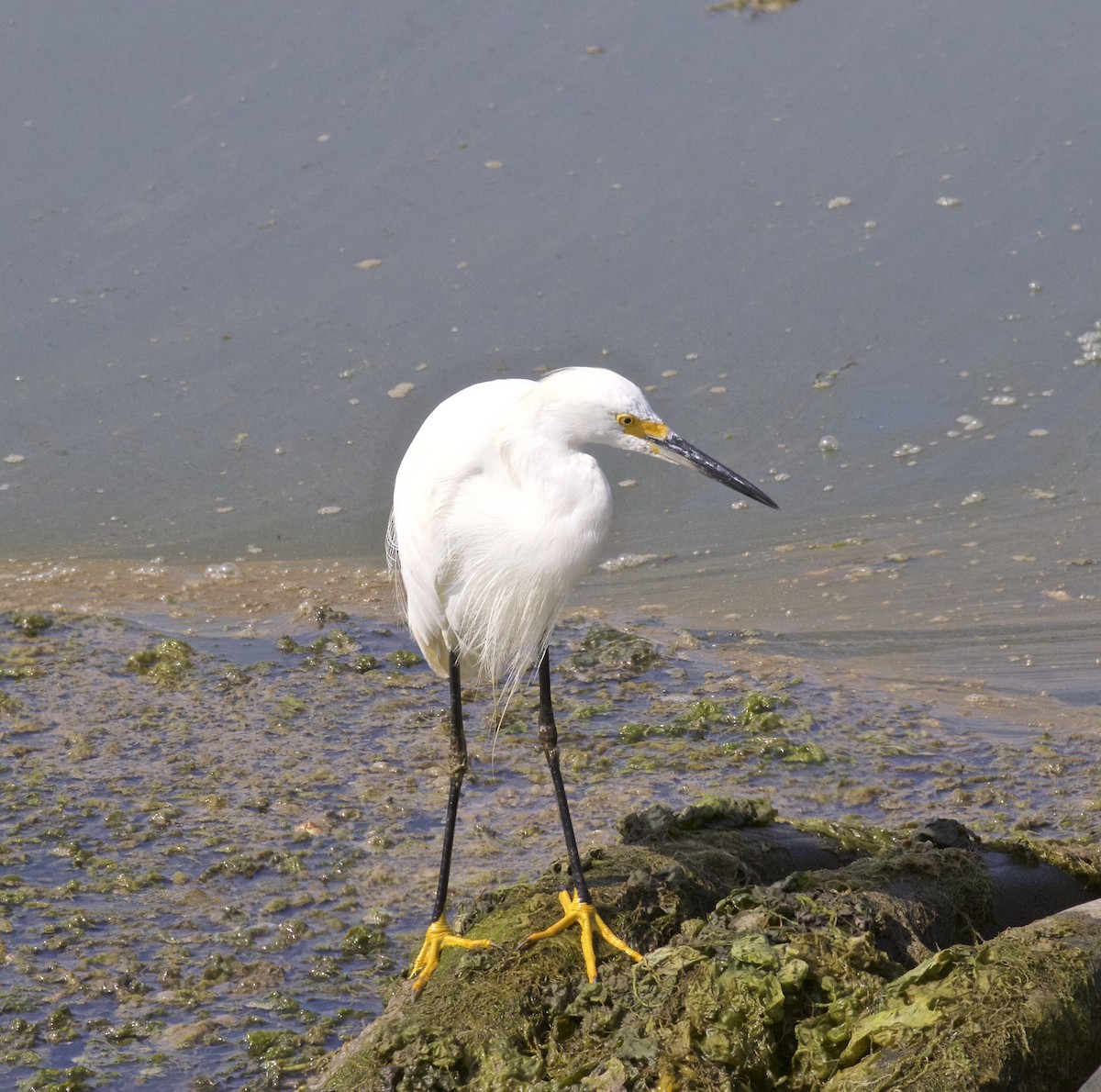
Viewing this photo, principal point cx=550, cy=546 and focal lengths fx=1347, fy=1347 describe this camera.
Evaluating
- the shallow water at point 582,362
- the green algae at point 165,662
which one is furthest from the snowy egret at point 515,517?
the green algae at point 165,662

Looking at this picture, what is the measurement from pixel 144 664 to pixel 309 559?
1033 mm

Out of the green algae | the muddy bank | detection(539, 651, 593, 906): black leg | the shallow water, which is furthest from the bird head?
the green algae

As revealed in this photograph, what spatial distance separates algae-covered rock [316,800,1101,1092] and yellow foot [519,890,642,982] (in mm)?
27

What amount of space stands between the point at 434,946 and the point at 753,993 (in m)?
0.88

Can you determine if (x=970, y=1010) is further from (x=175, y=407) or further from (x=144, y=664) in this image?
(x=175, y=407)

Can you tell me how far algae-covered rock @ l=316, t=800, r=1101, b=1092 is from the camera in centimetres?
252

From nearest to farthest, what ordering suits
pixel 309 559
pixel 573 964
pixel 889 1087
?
1. pixel 889 1087
2. pixel 573 964
3. pixel 309 559

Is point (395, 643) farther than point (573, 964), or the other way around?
point (395, 643)

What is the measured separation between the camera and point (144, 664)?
5.04m

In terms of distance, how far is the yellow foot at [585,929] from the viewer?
9.77 ft

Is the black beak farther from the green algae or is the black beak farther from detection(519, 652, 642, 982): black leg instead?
the green algae

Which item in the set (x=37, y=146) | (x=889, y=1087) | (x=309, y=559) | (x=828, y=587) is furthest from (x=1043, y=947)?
(x=37, y=146)

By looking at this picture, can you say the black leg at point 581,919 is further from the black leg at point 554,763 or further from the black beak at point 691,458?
the black beak at point 691,458

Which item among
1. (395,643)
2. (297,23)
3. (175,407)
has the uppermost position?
(297,23)
